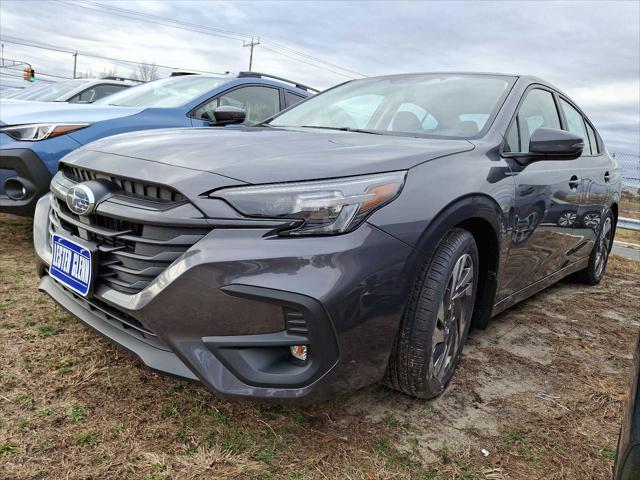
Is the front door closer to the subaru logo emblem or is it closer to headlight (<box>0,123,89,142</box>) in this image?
the subaru logo emblem

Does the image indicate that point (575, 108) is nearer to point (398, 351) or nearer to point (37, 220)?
point (398, 351)

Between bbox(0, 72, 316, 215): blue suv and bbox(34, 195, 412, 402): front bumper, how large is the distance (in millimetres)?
1985

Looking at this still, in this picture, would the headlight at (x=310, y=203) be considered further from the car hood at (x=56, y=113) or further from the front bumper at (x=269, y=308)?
the car hood at (x=56, y=113)

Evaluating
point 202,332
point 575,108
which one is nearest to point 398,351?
point 202,332

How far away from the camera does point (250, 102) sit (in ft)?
15.8

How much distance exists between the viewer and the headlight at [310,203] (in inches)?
62.1

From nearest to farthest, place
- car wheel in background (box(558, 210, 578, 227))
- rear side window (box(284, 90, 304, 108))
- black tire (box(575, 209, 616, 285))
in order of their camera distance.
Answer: car wheel in background (box(558, 210, 578, 227))
black tire (box(575, 209, 616, 285))
rear side window (box(284, 90, 304, 108))

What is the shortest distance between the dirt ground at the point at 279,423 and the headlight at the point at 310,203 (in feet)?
2.56

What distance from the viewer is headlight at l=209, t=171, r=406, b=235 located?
1576 mm

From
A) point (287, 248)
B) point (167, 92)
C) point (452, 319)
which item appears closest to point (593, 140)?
point (452, 319)

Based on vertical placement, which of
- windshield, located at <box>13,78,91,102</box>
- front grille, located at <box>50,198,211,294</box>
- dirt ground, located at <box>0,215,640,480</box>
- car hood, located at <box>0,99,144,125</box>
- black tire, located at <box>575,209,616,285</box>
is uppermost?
windshield, located at <box>13,78,91,102</box>

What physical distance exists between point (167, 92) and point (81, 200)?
10.3 feet

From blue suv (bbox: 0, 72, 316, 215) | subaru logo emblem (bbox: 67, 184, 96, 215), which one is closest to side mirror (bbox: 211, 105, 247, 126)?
blue suv (bbox: 0, 72, 316, 215)

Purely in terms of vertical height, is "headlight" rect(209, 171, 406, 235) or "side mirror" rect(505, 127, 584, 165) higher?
"side mirror" rect(505, 127, 584, 165)
